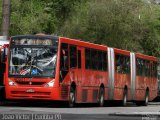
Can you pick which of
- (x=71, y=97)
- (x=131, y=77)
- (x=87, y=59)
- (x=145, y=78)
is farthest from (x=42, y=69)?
(x=145, y=78)

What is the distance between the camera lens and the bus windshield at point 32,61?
2723 cm

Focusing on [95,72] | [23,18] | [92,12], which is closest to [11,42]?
[95,72]

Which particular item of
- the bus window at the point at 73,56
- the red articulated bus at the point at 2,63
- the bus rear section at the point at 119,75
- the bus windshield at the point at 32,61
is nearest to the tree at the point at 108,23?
the bus rear section at the point at 119,75

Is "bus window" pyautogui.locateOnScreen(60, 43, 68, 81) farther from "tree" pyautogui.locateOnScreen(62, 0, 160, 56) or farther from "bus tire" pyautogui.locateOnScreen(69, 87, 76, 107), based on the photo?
"tree" pyautogui.locateOnScreen(62, 0, 160, 56)

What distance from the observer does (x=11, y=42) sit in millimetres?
28094

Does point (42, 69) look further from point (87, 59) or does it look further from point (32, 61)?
point (87, 59)

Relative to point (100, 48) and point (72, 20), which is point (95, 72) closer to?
point (100, 48)

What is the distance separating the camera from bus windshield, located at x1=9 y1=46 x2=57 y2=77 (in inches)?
1072

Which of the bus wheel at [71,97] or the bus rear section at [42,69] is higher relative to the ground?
the bus rear section at [42,69]

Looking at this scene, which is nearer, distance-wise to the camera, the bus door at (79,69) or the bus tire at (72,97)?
the bus tire at (72,97)

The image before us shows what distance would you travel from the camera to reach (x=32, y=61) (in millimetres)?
27328

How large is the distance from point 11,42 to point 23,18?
46.6ft

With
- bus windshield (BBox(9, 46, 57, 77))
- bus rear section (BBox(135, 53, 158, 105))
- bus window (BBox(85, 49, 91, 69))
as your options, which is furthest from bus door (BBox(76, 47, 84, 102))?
bus rear section (BBox(135, 53, 158, 105))

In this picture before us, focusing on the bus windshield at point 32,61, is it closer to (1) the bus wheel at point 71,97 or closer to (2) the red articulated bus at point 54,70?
(2) the red articulated bus at point 54,70
